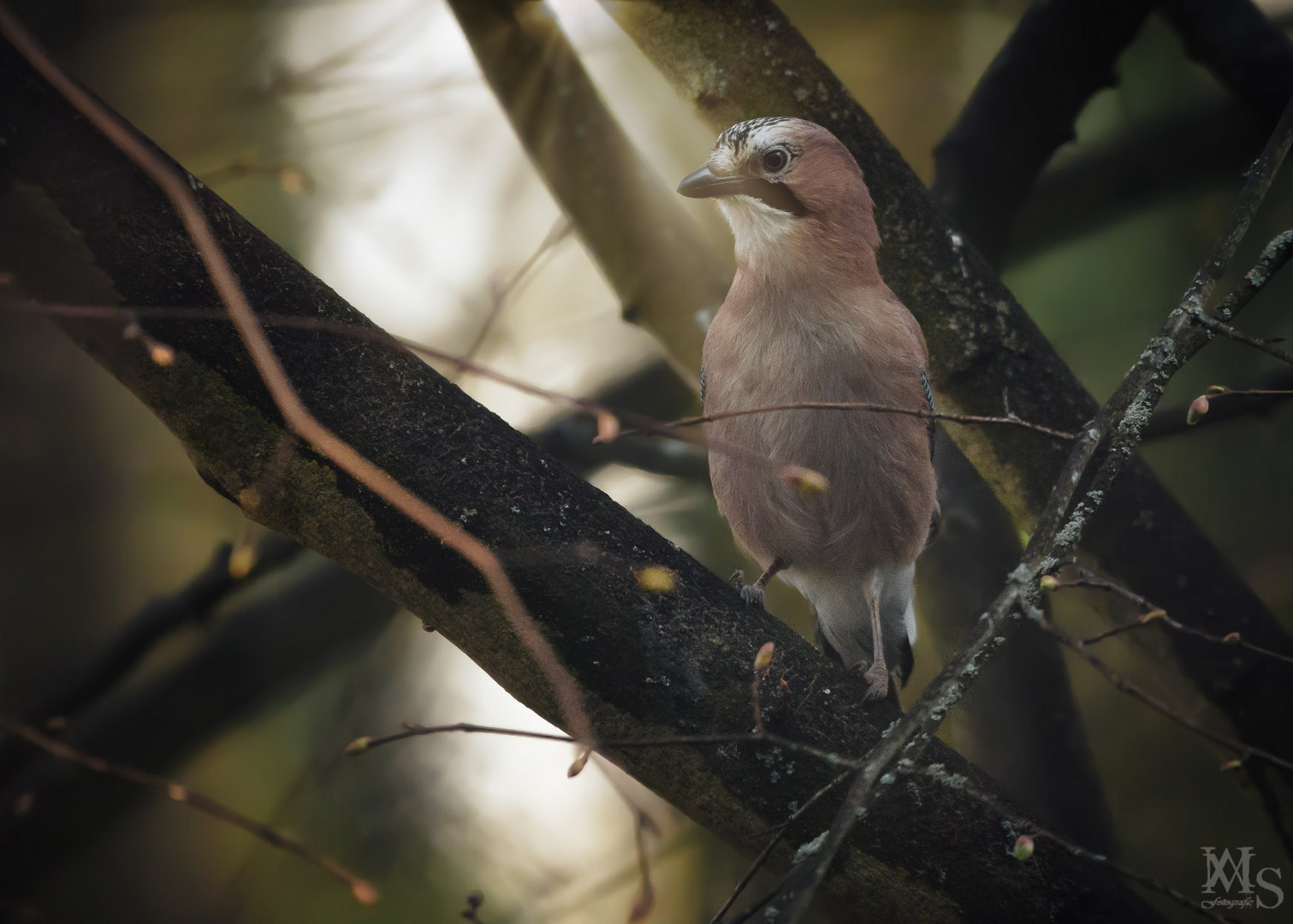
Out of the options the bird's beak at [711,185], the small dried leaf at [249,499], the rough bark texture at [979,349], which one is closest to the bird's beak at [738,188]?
the bird's beak at [711,185]

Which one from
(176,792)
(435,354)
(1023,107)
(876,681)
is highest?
(1023,107)

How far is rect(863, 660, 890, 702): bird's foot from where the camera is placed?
938mm

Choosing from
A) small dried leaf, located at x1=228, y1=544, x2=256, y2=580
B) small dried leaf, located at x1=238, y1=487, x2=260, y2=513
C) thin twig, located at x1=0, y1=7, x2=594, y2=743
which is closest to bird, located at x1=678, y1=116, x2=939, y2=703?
thin twig, located at x1=0, y1=7, x2=594, y2=743

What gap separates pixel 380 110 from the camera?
1.29m

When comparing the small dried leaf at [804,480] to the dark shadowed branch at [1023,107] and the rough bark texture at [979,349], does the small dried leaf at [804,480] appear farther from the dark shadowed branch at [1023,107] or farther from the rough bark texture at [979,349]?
the dark shadowed branch at [1023,107]

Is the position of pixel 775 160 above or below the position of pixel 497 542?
above

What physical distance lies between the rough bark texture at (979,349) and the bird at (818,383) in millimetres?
117

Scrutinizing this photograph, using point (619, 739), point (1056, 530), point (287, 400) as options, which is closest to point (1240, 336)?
point (1056, 530)

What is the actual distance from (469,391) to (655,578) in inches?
19.2

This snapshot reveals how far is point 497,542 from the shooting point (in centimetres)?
81

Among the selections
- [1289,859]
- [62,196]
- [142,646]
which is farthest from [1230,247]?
[142,646]

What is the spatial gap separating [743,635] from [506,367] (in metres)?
0.69

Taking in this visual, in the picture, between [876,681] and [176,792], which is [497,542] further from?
[176,792]

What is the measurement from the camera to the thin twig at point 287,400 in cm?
73
